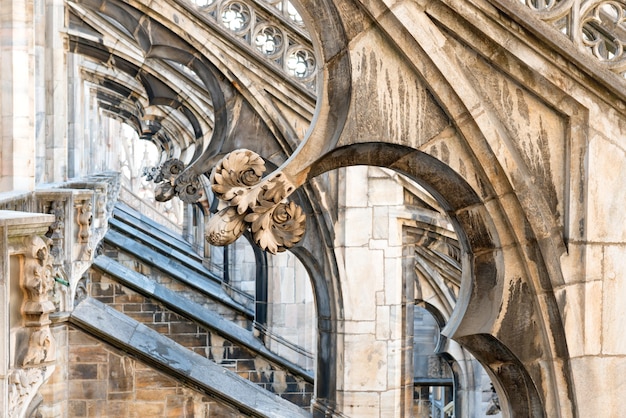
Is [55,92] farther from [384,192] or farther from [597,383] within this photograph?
[597,383]

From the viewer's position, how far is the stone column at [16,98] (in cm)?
622

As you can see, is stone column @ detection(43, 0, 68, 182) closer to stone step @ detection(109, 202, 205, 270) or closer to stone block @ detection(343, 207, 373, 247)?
stone block @ detection(343, 207, 373, 247)

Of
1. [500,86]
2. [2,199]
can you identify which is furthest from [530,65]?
[2,199]

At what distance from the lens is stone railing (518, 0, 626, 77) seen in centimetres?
350

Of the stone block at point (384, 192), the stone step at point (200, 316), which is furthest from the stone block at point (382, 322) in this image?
the stone step at point (200, 316)

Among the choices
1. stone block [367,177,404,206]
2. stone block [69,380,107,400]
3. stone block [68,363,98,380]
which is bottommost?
stone block [69,380,107,400]

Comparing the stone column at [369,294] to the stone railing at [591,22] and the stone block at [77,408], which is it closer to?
the stone block at [77,408]

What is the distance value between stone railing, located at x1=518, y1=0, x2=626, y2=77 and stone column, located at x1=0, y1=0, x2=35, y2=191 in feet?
11.4

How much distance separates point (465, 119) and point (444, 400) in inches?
540

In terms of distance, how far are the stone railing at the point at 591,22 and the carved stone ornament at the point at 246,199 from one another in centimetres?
94

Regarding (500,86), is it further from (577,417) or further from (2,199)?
(2,199)

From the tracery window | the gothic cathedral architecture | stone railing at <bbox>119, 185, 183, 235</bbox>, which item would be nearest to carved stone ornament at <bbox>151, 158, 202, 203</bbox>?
the gothic cathedral architecture

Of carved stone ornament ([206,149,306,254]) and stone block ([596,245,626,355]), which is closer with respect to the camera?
carved stone ornament ([206,149,306,254])

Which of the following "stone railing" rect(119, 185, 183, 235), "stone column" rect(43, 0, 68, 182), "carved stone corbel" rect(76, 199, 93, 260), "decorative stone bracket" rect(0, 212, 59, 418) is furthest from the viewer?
"stone railing" rect(119, 185, 183, 235)
